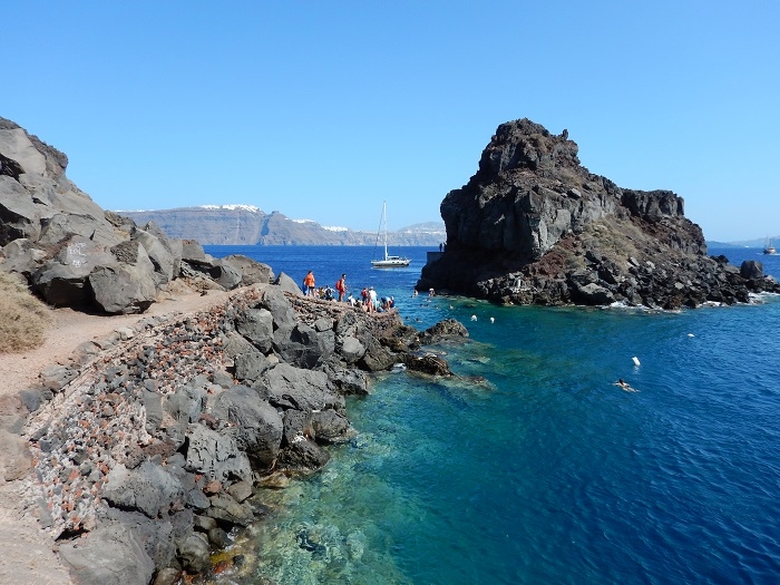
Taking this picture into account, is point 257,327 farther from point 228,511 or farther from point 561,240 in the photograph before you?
point 561,240

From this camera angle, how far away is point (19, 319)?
16.2 metres

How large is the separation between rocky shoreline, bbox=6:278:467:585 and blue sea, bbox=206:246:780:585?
1498 millimetres

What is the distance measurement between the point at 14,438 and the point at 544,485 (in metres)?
17.4

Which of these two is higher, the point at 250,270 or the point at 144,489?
the point at 250,270

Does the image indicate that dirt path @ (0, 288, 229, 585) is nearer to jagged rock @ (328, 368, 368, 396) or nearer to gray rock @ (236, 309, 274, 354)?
gray rock @ (236, 309, 274, 354)

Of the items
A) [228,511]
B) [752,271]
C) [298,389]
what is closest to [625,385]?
[298,389]

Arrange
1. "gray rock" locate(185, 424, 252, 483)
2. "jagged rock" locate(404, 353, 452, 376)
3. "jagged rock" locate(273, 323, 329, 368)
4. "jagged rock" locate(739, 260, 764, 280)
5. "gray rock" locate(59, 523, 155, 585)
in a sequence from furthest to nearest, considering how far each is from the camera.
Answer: "jagged rock" locate(739, 260, 764, 280), "jagged rock" locate(404, 353, 452, 376), "jagged rock" locate(273, 323, 329, 368), "gray rock" locate(185, 424, 252, 483), "gray rock" locate(59, 523, 155, 585)

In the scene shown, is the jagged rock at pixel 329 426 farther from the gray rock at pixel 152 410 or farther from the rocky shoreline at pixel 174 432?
the gray rock at pixel 152 410

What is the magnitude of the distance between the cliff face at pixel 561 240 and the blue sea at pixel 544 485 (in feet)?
106

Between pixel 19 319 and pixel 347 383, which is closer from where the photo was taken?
pixel 19 319

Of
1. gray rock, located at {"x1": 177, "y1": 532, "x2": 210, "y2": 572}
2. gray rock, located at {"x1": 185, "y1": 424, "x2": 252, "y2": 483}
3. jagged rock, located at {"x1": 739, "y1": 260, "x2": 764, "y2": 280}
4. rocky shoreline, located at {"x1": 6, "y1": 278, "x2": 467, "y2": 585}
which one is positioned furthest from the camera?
jagged rock, located at {"x1": 739, "y1": 260, "x2": 764, "y2": 280}

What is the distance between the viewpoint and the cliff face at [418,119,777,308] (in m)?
68.3

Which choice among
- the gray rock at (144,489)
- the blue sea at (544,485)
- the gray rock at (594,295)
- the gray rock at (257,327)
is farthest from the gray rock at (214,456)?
the gray rock at (594,295)

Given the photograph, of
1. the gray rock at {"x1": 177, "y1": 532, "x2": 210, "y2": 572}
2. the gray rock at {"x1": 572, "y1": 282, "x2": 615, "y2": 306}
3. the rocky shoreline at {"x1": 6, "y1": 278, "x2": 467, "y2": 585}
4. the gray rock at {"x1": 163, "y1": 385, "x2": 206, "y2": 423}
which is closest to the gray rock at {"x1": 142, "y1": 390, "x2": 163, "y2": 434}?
the rocky shoreline at {"x1": 6, "y1": 278, "x2": 467, "y2": 585}
